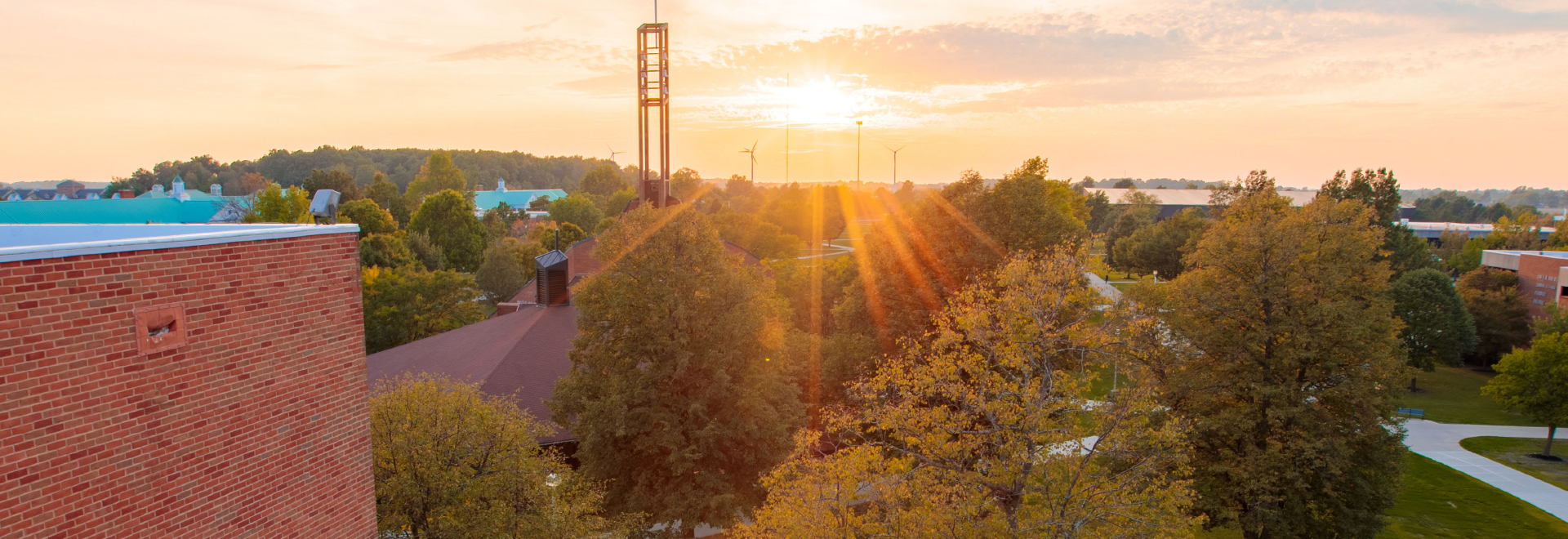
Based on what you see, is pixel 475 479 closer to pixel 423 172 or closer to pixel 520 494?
pixel 520 494

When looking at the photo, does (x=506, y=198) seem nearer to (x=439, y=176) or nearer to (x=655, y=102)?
(x=439, y=176)

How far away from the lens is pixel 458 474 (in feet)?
50.2

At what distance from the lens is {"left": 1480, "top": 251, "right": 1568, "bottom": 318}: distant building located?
4966 cm

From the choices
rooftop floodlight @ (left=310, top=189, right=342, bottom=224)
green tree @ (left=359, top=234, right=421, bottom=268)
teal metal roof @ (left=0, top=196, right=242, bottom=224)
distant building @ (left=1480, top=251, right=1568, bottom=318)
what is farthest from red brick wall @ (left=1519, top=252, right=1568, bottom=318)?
teal metal roof @ (left=0, top=196, right=242, bottom=224)

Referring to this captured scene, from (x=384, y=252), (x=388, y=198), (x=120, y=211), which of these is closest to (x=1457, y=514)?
(x=384, y=252)

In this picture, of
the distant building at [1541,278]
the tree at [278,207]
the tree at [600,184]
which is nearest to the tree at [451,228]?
the tree at [278,207]

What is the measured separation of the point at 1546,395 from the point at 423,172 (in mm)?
136170

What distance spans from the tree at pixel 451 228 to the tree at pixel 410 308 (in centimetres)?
2369

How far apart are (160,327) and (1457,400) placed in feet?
202

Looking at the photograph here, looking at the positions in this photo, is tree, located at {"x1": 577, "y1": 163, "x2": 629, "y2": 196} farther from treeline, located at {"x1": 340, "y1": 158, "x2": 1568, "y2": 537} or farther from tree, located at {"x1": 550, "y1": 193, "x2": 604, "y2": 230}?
treeline, located at {"x1": 340, "y1": 158, "x2": 1568, "y2": 537}

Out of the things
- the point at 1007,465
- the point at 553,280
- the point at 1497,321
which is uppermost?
the point at 553,280

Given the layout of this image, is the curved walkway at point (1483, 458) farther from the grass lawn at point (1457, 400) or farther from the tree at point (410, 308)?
the tree at point (410, 308)

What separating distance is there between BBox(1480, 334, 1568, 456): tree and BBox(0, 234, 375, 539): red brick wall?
1905 inches

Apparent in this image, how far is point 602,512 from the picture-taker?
21359mm
